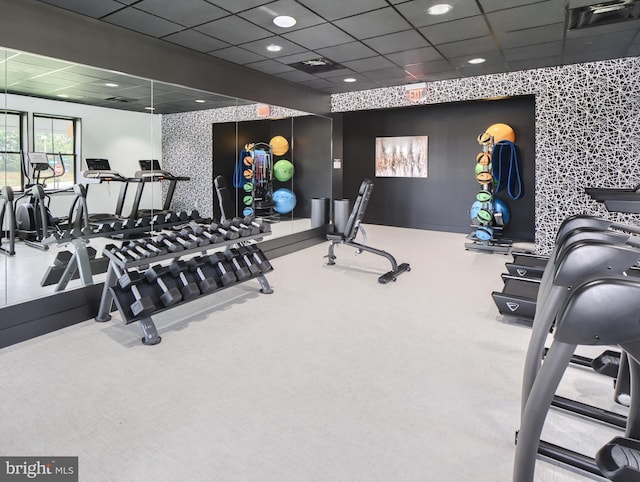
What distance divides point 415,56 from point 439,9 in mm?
1575

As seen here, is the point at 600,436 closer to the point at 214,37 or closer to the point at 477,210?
the point at 214,37

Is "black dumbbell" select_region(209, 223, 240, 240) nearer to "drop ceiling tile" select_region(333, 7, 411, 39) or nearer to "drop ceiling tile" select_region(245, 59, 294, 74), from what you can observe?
"drop ceiling tile" select_region(333, 7, 411, 39)

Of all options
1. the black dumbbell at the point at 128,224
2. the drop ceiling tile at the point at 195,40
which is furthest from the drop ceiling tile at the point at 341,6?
the black dumbbell at the point at 128,224

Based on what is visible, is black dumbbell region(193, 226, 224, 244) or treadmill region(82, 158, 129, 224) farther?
black dumbbell region(193, 226, 224, 244)

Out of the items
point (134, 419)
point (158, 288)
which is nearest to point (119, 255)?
point (158, 288)

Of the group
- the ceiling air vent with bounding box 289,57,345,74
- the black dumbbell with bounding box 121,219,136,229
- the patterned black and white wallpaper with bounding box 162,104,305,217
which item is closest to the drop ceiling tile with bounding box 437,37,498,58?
the ceiling air vent with bounding box 289,57,345,74

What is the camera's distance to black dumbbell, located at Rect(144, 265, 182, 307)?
3166 mm

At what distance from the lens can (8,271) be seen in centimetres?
313

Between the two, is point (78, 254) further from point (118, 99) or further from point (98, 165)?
point (118, 99)

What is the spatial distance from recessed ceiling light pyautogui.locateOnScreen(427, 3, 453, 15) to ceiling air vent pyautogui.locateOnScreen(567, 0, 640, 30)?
46.4 inches

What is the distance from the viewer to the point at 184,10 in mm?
3646

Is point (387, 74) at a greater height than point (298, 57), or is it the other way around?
point (387, 74)

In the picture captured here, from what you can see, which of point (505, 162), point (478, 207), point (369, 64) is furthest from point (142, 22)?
point (478, 207)

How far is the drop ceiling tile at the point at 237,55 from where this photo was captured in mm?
4816
